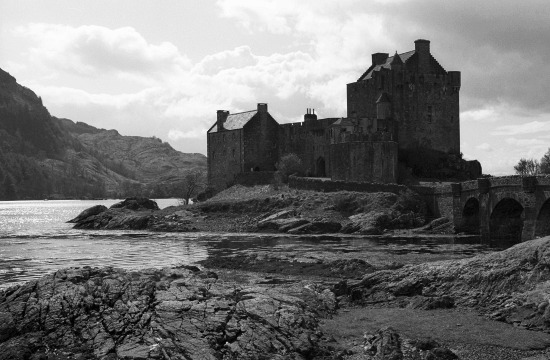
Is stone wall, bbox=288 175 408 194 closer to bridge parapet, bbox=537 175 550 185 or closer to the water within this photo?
the water

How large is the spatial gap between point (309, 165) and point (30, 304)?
219 ft

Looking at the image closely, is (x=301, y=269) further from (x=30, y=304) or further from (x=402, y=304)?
(x=30, y=304)

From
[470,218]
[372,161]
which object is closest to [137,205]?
[372,161]

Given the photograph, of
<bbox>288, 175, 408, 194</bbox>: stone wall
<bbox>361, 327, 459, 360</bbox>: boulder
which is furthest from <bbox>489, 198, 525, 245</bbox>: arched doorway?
<bbox>361, 327, 459, 360</bbox>: boulder

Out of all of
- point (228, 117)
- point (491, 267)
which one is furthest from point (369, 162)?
point (491, 267)

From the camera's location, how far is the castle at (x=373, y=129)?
7431cm

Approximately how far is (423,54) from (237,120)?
26.0 meters

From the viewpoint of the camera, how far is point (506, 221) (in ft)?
184

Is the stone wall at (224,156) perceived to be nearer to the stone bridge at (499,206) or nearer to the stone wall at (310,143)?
the stone wall at (310,143)

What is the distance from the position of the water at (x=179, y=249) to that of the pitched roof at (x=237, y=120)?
29.8m

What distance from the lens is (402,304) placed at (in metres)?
26.5

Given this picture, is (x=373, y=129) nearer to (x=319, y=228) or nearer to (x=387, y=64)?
(x=387, y=64)

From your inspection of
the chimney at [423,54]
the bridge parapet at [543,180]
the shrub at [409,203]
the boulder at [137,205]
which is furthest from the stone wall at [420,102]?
the bridge parapet at [543,180]

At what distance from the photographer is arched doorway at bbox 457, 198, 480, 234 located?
59.6 m
